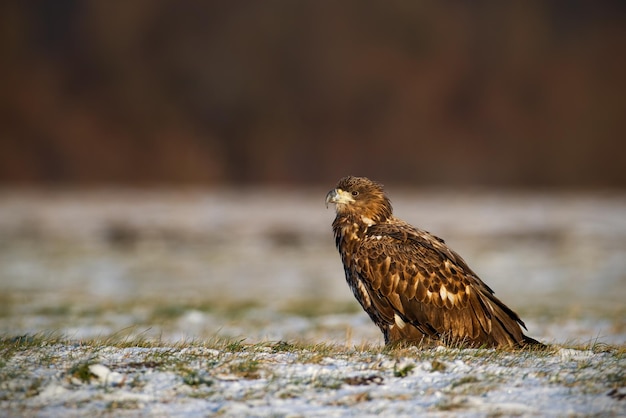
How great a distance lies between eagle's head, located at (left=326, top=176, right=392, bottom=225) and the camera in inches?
324

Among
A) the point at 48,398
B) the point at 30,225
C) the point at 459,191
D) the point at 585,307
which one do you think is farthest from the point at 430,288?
the point at 459,191

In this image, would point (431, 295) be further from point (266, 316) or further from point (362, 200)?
point (266, 316)

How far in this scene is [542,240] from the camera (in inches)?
1147

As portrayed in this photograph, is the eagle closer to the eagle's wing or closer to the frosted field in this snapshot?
the eagle's wing

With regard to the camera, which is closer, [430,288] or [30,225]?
[430,288]

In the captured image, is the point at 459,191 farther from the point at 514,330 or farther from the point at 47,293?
the point at 514,330

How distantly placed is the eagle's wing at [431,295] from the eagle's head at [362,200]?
566 mm

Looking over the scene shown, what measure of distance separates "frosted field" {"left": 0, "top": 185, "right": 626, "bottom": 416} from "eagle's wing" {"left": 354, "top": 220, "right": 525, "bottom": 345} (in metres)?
0.55

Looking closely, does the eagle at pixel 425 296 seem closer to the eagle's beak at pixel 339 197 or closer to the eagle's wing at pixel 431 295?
the eagle's wing at pixel 431 295

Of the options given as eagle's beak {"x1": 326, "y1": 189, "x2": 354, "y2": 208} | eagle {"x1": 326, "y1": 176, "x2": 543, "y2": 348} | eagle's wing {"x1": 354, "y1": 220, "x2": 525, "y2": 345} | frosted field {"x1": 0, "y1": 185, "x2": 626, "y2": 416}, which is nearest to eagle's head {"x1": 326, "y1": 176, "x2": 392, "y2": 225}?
eagle's beak {"x1": 326, "y1": 189, "x2": 354, "y2": 208}

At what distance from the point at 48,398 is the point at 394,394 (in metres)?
2.26

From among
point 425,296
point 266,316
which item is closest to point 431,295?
point 425,296

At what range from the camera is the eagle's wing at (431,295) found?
24.8 feet

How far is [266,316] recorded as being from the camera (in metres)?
14.2
